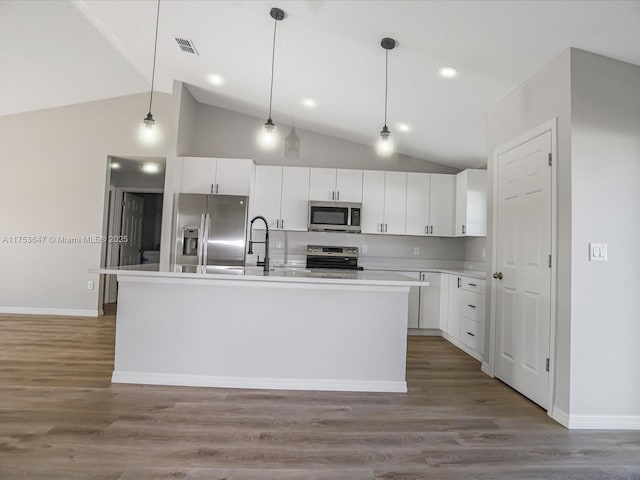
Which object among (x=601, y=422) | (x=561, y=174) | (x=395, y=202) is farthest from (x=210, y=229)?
(x=601, y=422)

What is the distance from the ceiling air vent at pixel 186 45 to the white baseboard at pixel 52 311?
3.71 metres

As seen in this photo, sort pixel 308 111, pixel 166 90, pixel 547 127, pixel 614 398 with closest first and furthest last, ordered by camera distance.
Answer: pixel 614 398 → pixel 547 127 → pixel 308 111 → pixel 166 90

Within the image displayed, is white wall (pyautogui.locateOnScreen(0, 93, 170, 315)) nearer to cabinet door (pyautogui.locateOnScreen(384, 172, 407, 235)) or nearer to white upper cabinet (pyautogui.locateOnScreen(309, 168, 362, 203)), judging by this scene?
white upper cabinet (pyautogui.locateOnScreen(309, 168, 362, 203))

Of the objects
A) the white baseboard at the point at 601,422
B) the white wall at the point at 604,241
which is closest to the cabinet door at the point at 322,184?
the white wall at the point at 604,241

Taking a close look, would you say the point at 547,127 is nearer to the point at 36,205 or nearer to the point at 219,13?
the point at 219,13

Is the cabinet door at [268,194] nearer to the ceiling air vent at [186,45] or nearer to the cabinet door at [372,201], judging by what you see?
the cabinet door at [372,201]

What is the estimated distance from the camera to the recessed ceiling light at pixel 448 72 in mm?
2842

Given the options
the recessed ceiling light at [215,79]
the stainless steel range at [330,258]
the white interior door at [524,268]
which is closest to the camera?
the white interior door at [524,268]

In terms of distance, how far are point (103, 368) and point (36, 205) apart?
341 centimetres

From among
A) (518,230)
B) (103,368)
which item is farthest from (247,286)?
(518,230)

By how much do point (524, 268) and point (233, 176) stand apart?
348 cm

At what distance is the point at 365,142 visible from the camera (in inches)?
201

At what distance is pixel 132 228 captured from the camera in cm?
657

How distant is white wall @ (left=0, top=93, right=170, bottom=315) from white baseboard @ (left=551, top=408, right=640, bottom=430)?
5.32m
